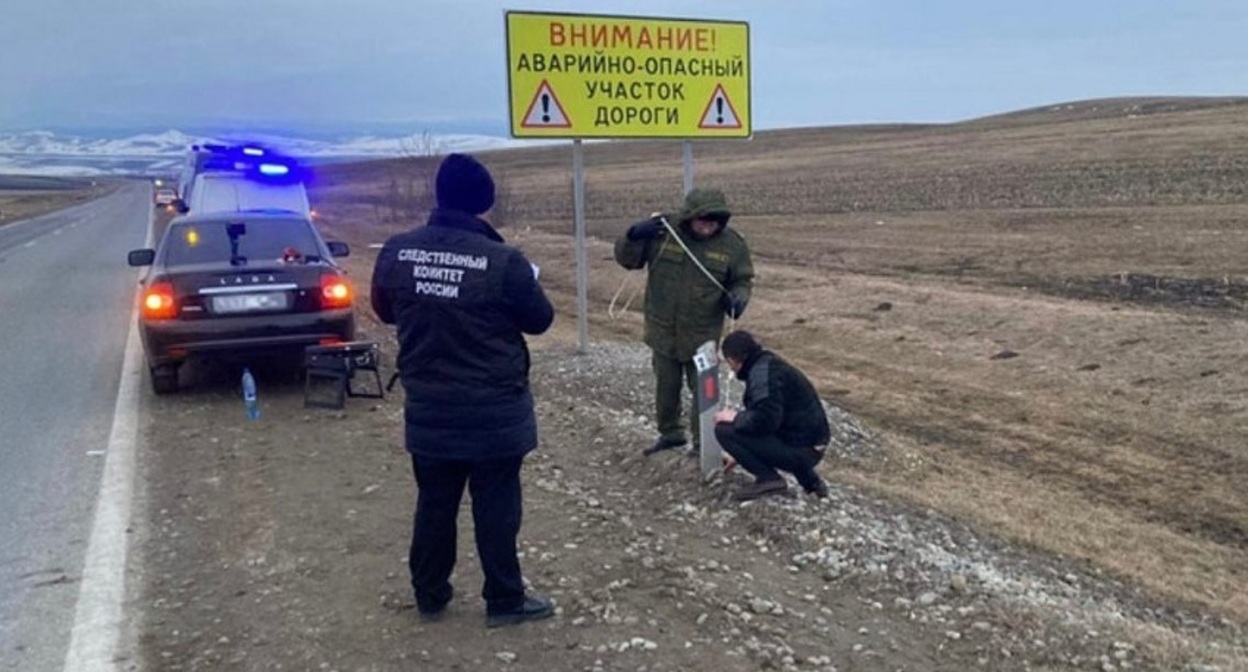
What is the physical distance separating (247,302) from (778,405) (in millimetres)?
5153

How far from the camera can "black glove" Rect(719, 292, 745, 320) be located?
6.58 m

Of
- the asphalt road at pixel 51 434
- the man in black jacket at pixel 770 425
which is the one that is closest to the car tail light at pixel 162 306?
the asphalt road at pixel 51 434

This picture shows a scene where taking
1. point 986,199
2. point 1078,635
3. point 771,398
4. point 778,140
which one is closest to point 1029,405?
point 771,398

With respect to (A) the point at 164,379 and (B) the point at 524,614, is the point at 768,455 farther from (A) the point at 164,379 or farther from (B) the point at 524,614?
(A) the point at 164,379

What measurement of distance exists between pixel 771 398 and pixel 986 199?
2445 cm

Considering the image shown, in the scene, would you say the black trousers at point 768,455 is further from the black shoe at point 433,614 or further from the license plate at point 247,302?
the license plate at point 247,302

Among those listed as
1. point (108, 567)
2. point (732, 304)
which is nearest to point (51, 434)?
point (108, 567)

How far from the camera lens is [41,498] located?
6.96 metres

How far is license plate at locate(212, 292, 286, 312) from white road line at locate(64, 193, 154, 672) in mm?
1078

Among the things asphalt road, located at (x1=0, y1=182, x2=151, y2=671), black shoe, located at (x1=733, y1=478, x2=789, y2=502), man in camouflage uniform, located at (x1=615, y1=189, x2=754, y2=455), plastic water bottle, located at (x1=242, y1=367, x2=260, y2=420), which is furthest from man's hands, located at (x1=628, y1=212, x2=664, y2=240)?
plastic water bottle, located at (x1=242, y1=367, x2=260, y2=420)

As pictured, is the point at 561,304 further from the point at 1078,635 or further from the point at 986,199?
the point at 986,199

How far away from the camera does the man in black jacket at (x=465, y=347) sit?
175 inches

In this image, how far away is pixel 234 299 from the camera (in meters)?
9.41

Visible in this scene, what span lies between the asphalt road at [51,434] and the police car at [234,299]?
808 mm
